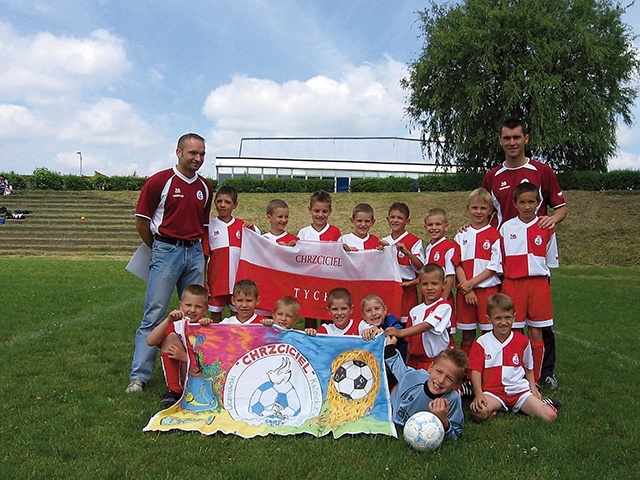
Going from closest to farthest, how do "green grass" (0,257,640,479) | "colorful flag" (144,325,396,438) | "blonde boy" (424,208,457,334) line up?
"green grass" (0,257,640,479)
"colorful flag" (144,325,396,438)
"blonde boy" (424,208,457,334)

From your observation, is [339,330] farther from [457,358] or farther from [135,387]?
[135,387]

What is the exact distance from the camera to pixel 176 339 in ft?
16.5

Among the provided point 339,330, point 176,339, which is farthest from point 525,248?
Result: point 176,339

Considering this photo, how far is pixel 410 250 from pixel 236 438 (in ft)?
9.62

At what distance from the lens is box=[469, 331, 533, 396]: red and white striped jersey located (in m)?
4.95

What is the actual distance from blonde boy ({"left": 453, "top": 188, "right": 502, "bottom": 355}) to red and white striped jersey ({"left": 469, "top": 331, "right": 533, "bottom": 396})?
490 mm

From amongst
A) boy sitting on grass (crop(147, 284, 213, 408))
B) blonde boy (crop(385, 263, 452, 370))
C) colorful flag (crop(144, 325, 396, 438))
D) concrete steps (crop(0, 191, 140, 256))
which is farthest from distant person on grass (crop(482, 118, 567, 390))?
concrete steps (crop(0, 191, 140, 256))

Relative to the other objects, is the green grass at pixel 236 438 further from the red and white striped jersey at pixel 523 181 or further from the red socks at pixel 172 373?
the red and white striped jersey at pixel 523 181

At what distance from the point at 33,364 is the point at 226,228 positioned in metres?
2.75

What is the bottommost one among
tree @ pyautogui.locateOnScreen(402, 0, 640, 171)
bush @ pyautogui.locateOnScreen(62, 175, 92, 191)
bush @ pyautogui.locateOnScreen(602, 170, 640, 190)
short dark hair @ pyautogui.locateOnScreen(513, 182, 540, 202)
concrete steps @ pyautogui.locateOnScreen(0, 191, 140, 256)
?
concrete steps @ pyautogui.locateOnScreen(0, 191, 140, 256)

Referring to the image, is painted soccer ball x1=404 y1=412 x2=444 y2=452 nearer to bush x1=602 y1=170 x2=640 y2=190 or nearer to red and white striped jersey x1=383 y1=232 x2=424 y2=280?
red and white striped jersey x1=383 y1=232 x2=424 y2=280

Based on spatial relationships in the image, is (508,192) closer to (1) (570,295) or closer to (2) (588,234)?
(1) (570,295)

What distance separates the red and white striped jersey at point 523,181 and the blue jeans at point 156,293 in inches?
138

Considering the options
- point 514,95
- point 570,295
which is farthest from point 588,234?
point 570,295
